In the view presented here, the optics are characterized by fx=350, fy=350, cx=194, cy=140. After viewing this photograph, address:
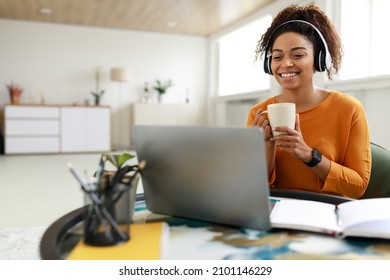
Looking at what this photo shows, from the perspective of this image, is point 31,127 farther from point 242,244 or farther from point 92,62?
point 242,244

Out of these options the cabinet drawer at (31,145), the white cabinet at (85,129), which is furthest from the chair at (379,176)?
the cabinet drawer at (31,145)

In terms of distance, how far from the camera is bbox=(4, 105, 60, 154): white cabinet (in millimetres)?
5660

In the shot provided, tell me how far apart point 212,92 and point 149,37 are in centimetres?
168

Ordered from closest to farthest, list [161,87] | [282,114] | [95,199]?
[95,199]
[282,114]
[161,87]

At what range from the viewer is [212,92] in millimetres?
7293

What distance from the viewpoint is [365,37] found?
11.9 feet

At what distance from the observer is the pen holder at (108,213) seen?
50 centimetres

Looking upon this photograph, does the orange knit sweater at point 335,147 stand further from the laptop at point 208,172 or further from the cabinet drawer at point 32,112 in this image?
the cabinet drawer at point 32,112

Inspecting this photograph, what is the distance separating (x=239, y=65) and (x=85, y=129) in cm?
290

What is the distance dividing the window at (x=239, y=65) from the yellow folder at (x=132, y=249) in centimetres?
469

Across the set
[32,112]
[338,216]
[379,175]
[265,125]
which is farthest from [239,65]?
[338,216]

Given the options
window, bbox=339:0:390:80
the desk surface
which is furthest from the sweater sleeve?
window, bbox=339:0:390:80

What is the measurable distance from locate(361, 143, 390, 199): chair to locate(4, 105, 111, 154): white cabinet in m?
5.39

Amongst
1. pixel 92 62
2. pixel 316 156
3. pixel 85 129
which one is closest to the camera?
pixel 316 156
